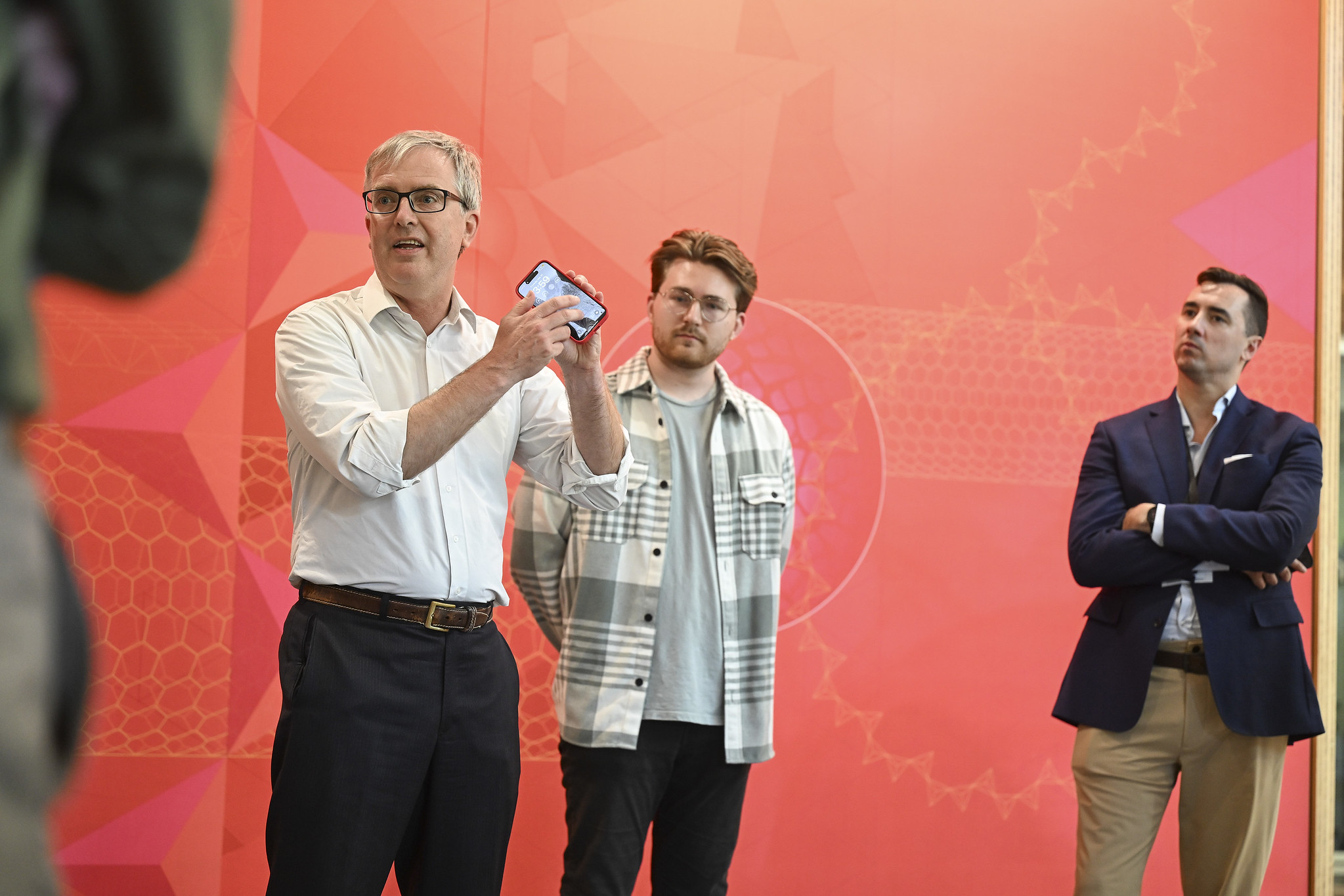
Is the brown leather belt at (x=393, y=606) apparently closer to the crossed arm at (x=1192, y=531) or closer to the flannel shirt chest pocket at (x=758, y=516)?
the flannel shirt chest pocket at (x=758, y=516)

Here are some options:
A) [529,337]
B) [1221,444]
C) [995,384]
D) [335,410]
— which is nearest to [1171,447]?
[1221,444]

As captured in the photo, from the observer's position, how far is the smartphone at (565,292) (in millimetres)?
2131

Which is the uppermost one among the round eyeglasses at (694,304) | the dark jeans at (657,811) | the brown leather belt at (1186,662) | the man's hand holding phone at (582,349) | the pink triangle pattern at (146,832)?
the round eyeglasses at (694,304)

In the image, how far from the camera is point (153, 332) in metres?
3.23

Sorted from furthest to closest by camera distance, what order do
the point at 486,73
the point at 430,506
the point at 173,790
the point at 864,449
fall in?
the point at 864,449, the point at 486,73, the point at 173,790, the point at 430,506

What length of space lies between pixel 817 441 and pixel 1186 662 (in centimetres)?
134

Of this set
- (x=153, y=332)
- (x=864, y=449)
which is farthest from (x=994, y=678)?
(x=153, y=332)

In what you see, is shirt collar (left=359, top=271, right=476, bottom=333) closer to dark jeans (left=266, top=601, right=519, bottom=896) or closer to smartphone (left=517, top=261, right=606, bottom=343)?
smartphone (left=517, top=261, right=606, bottom=343)

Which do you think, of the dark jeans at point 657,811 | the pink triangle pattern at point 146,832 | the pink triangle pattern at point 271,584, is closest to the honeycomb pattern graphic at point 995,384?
the dark jeans at point 657,811

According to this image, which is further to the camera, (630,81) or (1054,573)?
(1054,573)

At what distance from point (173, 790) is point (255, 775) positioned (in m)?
0.23

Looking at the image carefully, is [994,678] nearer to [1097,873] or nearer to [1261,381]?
[1097,873]

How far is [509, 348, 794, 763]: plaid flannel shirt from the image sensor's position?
257 centimetres

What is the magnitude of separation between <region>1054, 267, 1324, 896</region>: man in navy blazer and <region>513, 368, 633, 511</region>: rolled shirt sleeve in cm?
139
